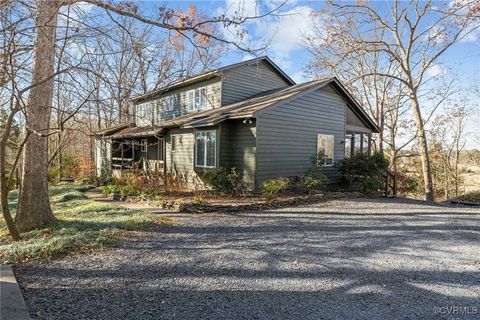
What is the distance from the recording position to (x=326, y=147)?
1446 cm

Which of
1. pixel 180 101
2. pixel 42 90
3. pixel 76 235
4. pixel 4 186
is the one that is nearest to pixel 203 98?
pixel 180 101

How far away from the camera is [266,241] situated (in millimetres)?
5691

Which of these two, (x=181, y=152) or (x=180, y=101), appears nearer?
(x=181, y=152)

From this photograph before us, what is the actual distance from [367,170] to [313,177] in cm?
288

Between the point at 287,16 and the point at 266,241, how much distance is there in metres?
4.52

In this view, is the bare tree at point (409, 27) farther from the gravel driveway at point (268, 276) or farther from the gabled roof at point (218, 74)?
the gravel driveway at point (268, 276)

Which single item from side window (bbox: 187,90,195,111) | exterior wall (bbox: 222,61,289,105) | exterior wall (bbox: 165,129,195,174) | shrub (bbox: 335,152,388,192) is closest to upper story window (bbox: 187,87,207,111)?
side window (bbox: 187,90,195,111)

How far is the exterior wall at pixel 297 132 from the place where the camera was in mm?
11454

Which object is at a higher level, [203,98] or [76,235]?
[203,98]

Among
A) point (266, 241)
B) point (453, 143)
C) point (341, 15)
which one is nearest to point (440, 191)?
point (453, 143)

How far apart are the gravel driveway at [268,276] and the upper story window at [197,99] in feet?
32.9

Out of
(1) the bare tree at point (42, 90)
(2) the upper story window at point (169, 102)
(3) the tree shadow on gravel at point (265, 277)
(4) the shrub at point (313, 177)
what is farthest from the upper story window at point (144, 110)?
(3) the tree shadow on gravel at point (265, 277)

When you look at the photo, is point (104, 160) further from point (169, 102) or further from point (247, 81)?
point (247, 81)

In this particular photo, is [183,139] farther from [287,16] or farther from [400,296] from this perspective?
[400,296]
